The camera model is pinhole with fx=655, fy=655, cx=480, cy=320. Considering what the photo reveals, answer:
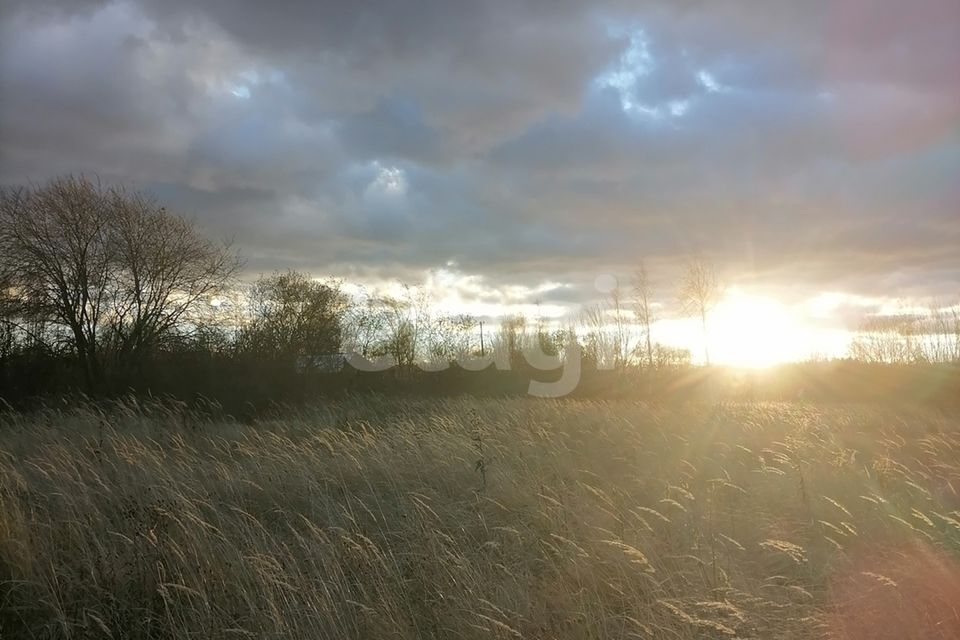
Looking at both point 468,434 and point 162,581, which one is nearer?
point 162,581

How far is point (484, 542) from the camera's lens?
20.3ft

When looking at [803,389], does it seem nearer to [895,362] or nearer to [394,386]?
[895,362]

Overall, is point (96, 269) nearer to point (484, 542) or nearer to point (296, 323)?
point (296, 323)

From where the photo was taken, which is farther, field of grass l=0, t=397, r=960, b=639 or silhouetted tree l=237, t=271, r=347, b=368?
silhouetted tree l=237, t=271, r=347, b=368

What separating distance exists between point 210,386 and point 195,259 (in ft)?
33.6

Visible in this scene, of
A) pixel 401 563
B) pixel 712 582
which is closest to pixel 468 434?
pixel 401 563

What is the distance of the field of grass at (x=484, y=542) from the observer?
4691mm

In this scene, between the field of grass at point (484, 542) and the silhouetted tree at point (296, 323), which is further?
the silhouetted tree at point (296, 323)

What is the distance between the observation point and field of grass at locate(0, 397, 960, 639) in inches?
185

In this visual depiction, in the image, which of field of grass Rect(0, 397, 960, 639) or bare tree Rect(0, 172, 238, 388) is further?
bare tree Rect(0, 172, 238, 388)

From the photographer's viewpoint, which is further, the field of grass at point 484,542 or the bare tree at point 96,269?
the bare tree at point 96,269

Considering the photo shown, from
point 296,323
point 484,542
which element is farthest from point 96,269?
point 484,542

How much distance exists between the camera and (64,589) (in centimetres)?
529

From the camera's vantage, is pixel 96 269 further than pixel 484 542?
Yes
